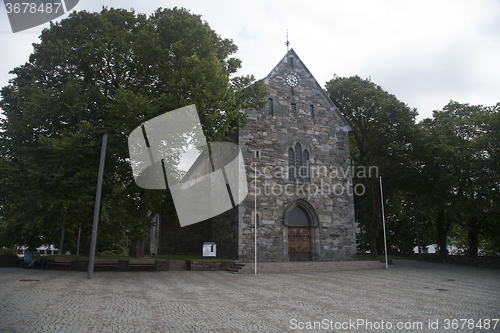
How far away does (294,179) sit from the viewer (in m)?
23.1

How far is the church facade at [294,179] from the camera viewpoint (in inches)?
843

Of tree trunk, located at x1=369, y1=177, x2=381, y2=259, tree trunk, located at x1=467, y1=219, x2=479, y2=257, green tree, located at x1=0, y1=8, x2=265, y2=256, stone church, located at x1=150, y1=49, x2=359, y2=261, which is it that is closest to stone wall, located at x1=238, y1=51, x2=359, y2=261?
stone church, located at x1=150, y1=49, x2=359, y2=261

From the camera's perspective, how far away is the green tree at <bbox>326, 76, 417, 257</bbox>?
26.3 m

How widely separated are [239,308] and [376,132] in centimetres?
2422

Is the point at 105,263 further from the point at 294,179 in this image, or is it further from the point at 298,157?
the point at 298,157

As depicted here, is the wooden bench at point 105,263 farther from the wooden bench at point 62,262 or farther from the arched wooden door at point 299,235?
the arched wooden door at point 299,235

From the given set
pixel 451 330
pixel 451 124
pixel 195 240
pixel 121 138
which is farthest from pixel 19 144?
pixel 451 124

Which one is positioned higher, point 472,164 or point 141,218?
point 472,164

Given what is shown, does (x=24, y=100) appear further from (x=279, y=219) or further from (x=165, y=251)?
(x=165, y=251)

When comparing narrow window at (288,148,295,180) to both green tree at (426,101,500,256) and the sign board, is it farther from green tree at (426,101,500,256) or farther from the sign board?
green tree at (426,101,500,256)

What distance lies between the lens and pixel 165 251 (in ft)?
105

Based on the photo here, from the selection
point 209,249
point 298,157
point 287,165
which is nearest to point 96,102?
point 209,249

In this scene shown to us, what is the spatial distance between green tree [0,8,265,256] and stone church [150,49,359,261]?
3.47m

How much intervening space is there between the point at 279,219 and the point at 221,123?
813 centimetres
